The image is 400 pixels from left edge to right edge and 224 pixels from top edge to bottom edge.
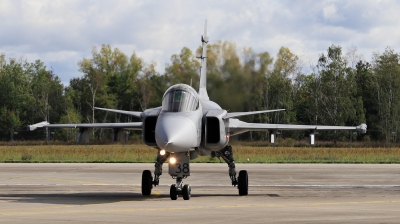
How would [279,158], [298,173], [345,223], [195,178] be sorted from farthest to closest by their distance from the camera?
[279,158] < [298,173] < [195,178] < [345,223]

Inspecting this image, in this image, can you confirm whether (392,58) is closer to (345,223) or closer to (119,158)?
(119,158)

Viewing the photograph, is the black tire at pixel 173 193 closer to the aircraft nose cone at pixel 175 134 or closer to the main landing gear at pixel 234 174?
the aircraft nose cone at pixel 175 134

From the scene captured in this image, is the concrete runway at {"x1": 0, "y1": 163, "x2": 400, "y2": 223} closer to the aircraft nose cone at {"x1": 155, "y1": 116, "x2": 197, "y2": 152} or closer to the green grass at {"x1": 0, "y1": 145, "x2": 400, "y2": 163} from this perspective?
the aircraft nose cone at {"x1": 155, "y1": 116, "x2": 197, "y2": 152}

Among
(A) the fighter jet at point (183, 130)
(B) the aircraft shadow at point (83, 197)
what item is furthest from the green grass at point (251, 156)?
(B) the aircraft shadow at point (83, 197)

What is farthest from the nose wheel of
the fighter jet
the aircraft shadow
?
the aircraft shadow

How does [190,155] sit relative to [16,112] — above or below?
below

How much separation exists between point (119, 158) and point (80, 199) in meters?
20.8

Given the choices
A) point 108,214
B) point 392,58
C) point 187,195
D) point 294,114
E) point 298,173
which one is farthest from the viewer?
point 392,58

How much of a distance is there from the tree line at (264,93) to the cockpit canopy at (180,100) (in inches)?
678

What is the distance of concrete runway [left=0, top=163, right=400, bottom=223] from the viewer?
445 inches

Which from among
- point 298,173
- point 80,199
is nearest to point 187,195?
point 80,199

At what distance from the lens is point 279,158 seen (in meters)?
36.0

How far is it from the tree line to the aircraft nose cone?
1818 centimetres

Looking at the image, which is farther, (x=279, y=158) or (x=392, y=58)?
(x=392, y=58)
